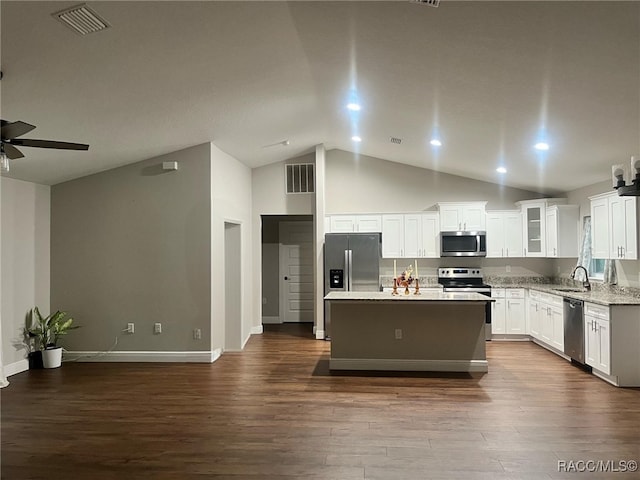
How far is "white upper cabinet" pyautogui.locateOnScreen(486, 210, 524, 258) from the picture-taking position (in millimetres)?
7547

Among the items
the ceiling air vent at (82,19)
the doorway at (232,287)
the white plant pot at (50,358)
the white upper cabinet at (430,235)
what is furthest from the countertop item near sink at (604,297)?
the white plant pot at (50,358)

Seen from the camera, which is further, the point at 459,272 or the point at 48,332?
the point at 459,272

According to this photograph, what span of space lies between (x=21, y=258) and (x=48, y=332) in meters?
1.02

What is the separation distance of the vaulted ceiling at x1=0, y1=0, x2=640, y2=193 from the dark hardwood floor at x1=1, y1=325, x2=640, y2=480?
2.61 metres

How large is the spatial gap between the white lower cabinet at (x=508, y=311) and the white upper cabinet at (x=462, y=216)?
1128 mm

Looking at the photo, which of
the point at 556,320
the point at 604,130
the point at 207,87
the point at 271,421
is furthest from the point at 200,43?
the point at 556,320

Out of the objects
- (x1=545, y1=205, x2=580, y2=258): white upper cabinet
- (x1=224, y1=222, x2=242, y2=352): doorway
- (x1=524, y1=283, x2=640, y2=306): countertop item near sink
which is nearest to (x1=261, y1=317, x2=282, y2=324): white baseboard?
(x1=224, y1=222, x2=242, y2=352): doorway

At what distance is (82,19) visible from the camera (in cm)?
280

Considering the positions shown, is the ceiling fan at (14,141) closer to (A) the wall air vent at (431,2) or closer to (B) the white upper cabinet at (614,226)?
(A) the wall air vent at (431,2)

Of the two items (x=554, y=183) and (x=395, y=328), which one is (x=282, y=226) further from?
(x=554, y=183)

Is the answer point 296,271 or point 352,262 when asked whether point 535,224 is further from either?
point 296,271

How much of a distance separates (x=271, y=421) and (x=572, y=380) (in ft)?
11.4

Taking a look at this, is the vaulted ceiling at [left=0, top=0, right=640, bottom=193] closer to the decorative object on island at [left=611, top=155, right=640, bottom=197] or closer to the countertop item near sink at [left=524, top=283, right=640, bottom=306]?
the decorative object on island at [left=611, top=155, right=640, bottom=197]

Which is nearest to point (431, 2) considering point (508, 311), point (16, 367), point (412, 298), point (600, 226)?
point (412, 298)
